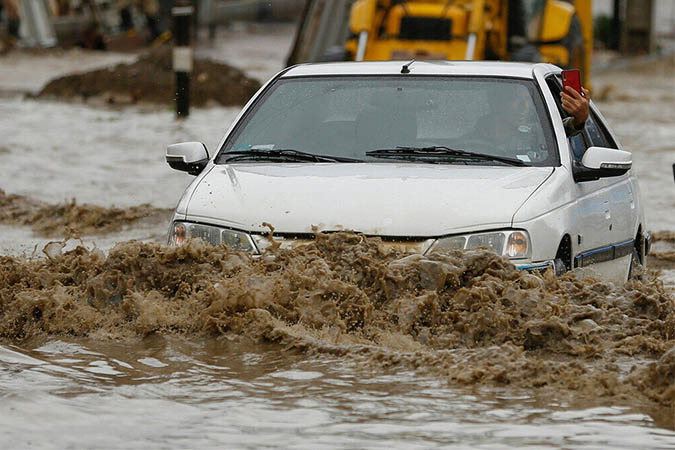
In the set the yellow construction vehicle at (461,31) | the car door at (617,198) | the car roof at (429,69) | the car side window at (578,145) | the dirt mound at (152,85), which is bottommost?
the dirt mound at (152,85)

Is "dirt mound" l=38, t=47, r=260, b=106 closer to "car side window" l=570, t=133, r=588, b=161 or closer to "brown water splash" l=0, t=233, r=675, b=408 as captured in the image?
"car side window" l=570, t=133, r=588, b=161

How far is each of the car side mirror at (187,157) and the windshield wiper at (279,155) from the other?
13 cm

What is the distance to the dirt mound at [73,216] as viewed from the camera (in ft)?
38.4

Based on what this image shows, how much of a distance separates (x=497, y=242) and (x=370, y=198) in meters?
0.64

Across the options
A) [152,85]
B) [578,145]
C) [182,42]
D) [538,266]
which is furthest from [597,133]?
[152,85]

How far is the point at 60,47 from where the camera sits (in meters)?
33.3

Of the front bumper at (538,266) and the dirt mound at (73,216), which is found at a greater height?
the front bumper at (538,266)

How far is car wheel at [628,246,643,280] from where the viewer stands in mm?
8052

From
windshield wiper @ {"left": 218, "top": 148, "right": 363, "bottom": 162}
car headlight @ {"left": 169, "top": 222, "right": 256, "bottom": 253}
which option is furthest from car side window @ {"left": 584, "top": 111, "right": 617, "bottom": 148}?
car headlight @ {"left": 169, "top": 222, "right": 256, "bottom": 253}

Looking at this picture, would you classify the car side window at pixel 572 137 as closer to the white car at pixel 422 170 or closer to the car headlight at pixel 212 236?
the white car at pixel 422 170

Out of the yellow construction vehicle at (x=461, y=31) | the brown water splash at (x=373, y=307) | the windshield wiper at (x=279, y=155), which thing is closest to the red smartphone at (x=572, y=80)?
the windshield wiper at (x=279, y=155)

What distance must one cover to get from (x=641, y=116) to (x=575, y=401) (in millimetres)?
19324

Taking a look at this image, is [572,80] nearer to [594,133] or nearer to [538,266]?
[594,133]

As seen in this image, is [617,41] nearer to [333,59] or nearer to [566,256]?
[333,59]
